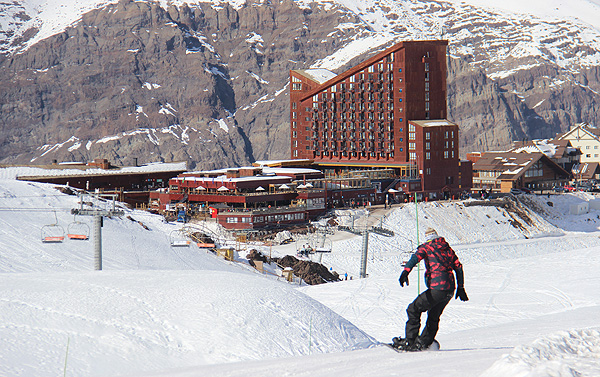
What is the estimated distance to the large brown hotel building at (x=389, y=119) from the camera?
10231 cm

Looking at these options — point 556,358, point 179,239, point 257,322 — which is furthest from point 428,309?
point 179,239

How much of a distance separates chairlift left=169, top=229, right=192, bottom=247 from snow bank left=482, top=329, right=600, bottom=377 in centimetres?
4015

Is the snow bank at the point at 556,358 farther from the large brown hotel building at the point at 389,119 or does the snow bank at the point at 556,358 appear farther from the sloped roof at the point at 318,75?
the sloped roof at the point at 318,75

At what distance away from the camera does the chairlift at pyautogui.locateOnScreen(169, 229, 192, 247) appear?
50366 millimetres

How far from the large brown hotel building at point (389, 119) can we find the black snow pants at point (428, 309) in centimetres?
8683

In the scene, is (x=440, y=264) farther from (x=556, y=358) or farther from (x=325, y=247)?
(x=325, y=247)

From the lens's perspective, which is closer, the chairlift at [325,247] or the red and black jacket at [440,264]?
the red and black jacket at [440,264]

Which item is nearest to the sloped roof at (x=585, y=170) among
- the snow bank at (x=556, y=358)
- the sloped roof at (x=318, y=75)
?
the sloped roof at (x=318, y=75)

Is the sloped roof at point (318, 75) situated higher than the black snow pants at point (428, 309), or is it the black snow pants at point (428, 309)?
the sloped roof at point (318, 75)

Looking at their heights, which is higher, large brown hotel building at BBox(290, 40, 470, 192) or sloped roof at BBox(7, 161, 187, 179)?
large brown hotel building at BBox(290, 40, 470, 192)

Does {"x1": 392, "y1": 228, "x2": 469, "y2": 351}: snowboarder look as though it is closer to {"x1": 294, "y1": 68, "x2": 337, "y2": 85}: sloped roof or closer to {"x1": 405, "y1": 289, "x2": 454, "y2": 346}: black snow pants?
{"x1": 405, "y1": 289, "x2": 454, "y2": 346}: black snow pants

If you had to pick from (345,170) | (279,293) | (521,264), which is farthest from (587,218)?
(279,293)

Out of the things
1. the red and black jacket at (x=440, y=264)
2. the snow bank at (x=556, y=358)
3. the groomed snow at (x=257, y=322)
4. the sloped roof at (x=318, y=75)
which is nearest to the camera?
the snow bank at (x=556, y=358)

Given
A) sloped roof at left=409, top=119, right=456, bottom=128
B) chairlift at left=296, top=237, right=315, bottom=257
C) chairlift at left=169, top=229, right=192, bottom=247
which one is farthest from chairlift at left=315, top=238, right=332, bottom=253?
sloped roof at left=409, top=119, right=456, bottom=128
